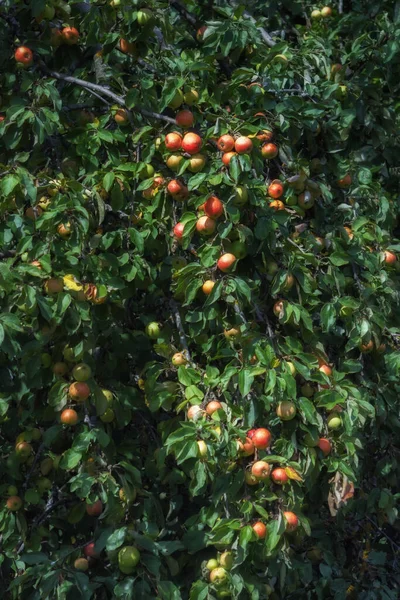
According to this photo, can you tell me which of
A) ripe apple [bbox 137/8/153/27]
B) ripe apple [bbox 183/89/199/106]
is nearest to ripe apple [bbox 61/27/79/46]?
ripe apple [bbox 137/8/153/27]

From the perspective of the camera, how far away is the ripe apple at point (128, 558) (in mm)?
2139

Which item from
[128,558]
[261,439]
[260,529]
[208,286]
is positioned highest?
[208,286]

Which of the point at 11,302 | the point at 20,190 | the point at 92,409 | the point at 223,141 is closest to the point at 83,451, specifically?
the point at 92,409

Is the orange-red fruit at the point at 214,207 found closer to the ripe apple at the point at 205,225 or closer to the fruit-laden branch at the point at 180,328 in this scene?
the ripe apple at the point at 205,225

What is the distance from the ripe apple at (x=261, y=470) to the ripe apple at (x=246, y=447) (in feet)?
0.12

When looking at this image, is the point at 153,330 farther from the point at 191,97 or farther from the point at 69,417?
the point at 191,97

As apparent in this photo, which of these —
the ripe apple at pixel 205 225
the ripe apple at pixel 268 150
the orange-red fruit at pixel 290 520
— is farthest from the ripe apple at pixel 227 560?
the ripe apple at pixel 268 150

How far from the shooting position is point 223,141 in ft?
7.31

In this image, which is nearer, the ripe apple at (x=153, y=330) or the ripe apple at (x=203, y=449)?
the ripe apple at (x=203, y=449)

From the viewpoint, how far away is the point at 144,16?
2.36 meters

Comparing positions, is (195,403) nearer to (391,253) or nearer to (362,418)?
(362,418)

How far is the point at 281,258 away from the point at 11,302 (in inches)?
25.9

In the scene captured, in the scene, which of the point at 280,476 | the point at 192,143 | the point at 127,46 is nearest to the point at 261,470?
the point at 280,476

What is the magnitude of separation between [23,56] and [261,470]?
123 cm
